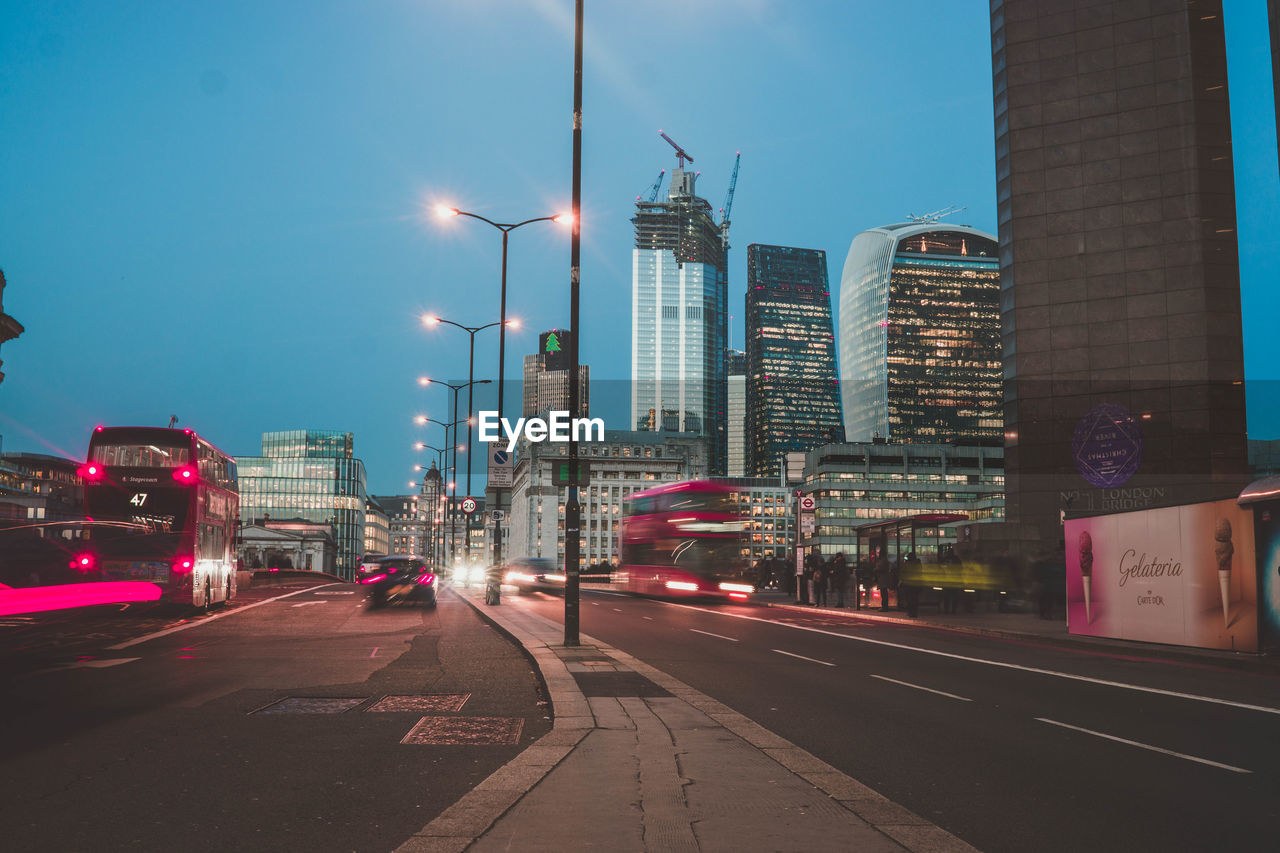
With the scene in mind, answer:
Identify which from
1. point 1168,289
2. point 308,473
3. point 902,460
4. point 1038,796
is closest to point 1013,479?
point 1168,289

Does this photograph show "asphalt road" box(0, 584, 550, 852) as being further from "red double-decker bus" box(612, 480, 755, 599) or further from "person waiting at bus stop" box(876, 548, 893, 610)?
"red double-decker bus" box(612, 480, 755, 599)

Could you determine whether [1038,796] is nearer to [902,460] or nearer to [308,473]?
[902,460]

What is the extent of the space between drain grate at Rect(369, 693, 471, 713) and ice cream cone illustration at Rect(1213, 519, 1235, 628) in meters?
14.4

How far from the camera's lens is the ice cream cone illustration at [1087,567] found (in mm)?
22453

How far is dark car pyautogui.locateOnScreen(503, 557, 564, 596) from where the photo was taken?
66375 millimetres

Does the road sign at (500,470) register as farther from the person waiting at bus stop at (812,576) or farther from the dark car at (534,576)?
the dark car at (534,576)

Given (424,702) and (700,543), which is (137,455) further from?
(700,543)

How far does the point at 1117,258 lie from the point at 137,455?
63160 millimetres

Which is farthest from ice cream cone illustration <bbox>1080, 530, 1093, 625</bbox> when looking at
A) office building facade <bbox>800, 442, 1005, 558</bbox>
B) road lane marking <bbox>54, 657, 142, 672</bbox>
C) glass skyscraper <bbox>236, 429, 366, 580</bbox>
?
glass skyscraper <bbox>236, 429, 366, 580</bbox>

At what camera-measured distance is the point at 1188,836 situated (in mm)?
5863

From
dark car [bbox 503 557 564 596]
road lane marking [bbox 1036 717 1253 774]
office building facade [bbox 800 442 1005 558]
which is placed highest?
office building facade [bbox 800 442 1005 558]

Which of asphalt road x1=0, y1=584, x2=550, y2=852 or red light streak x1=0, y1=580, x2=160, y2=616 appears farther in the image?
red light streak x1=0, y1=580, x2=160, y2=616

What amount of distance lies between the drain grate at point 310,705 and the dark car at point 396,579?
21.5 meters

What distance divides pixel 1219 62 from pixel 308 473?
15524 centimetres
